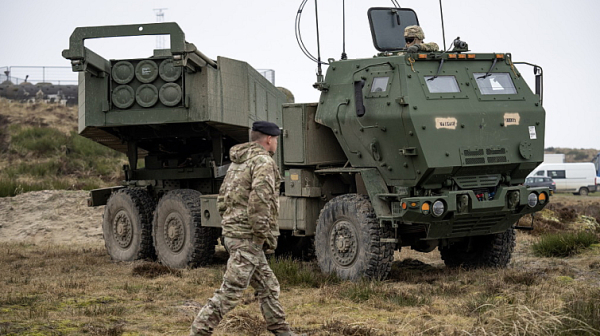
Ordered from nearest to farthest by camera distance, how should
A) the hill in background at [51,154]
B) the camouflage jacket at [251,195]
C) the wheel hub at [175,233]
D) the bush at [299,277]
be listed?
1. the camouflage jacket at [251,195]
2. the bush at [299,277]
3. the wheel hub at [175,233]
4. the hill in background at [51,154]

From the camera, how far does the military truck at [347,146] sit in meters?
9.70

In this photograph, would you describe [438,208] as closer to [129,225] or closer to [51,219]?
[129,225]

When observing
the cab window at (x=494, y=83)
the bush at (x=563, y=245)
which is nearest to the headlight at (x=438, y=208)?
the cab window at (x=494, y=83)

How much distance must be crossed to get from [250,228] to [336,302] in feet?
8.37

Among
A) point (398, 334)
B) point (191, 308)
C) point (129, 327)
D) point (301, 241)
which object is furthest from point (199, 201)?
point (398, 334)

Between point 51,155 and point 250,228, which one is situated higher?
point 51,155

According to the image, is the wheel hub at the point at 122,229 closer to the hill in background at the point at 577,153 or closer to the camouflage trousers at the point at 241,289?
the camouflage trousers at the point at 241,289

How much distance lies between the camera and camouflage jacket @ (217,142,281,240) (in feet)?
21.1

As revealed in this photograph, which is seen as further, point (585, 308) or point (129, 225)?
point (129, 225)

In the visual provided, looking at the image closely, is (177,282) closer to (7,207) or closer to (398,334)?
(398,334)

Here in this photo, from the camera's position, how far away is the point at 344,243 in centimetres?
1029

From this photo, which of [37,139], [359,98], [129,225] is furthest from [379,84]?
[37,139]

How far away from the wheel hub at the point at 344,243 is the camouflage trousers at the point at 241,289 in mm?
3598

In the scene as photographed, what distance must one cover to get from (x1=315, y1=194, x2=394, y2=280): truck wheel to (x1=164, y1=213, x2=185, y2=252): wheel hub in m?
3.22
